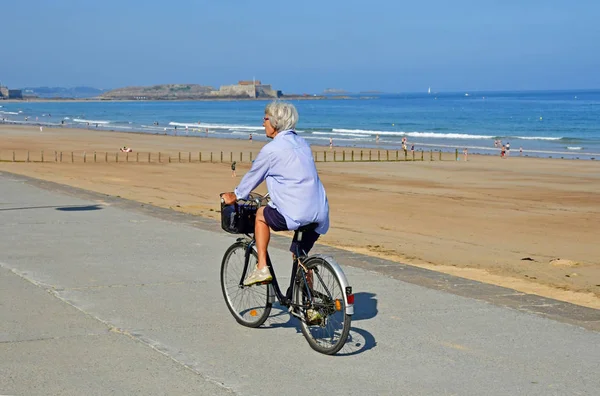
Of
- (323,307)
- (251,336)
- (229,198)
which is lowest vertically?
(251,336)

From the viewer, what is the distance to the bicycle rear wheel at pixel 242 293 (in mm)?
6676

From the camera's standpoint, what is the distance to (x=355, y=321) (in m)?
6.84

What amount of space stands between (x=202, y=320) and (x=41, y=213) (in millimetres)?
7449

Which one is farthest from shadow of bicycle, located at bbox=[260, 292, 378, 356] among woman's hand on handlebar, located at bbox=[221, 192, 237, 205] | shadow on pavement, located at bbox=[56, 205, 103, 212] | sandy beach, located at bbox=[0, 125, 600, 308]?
shadow on pavement, located at bbox=[56, 205, 103, 212]

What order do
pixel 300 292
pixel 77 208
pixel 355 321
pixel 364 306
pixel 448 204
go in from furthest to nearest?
pixel 448 204 < pixel 77 208 < pixel 364 306 < pixel 355 321 < pixel 300 292

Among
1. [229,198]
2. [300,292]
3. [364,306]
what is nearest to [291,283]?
[300,292]

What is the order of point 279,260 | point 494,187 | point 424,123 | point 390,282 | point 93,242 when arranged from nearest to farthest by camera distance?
point 390,282
point 279,260
point 93,242
point 494,187
point 424,123

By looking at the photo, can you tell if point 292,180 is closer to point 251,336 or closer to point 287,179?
point 287,179

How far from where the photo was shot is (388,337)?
638cm

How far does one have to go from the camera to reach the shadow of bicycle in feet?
20.0

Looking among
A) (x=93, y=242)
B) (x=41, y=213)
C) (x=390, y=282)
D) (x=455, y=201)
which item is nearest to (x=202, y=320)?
(x=390, y=282)

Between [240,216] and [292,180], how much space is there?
20.9 inches

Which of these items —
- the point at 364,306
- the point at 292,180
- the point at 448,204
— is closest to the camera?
the point at 292,180

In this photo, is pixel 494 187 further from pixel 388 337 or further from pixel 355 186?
pixel 388 337
